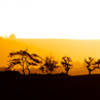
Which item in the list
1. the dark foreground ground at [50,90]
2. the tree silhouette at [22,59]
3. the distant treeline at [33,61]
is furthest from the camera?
the distant treeline at [33,61]

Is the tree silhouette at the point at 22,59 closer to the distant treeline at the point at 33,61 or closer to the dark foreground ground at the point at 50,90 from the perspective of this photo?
the distant treeline at the point at 33,61

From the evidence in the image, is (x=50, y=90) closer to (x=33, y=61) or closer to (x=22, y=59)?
(x=22, y=59)

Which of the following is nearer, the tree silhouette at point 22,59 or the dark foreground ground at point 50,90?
the dark foreground ground at point 50,90

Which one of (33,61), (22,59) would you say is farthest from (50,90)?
(33,61)

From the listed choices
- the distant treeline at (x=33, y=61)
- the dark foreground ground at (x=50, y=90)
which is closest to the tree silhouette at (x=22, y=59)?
the distant treeline at (x=33, y=61)

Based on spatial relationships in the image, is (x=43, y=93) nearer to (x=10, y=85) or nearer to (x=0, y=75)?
(x=10, y=85)

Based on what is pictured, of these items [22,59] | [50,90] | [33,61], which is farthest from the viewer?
[33,61]

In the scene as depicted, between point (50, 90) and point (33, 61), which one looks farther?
point (33, 61)

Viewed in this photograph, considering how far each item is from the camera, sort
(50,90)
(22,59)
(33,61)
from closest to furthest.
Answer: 1. (50,90)
2. (22,59)
3. (33,61)

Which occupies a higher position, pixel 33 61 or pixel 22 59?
pixel 22 59

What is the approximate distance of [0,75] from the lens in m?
28.0

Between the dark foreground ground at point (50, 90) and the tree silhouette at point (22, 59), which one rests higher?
the tree silhouette at point (22, 59)

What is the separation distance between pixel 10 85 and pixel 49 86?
170 inches

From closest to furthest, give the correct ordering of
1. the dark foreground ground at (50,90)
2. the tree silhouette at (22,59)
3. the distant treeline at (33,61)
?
the dark foreground ground at (50,90), the tree silhouette at (22,59), the distant treeline at (33,61)
